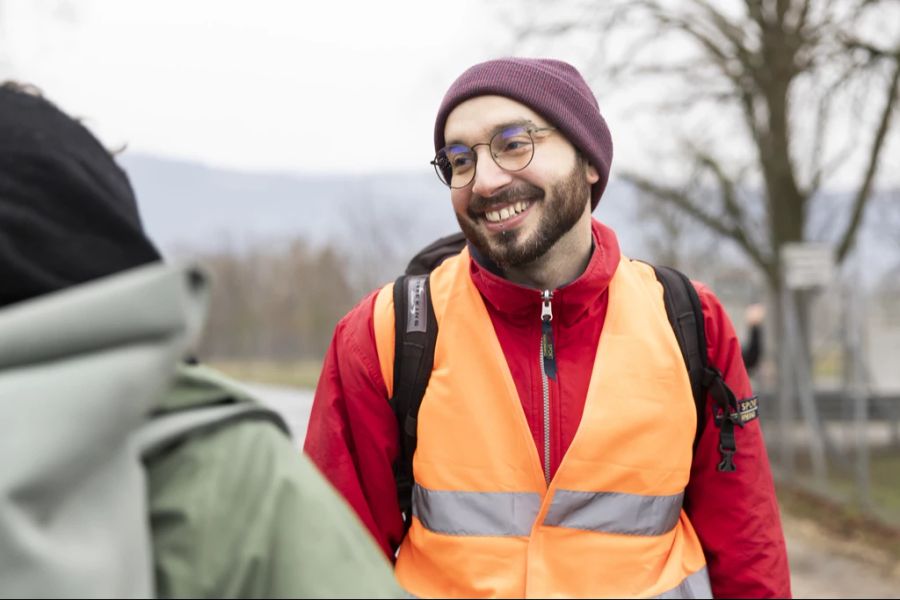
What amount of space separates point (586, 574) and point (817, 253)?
9.58m

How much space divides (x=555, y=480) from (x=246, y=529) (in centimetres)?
112

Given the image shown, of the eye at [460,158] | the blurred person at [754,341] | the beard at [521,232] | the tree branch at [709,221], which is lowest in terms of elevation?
the blurred person at [754,341]

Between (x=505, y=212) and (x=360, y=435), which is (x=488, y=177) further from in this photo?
(x=360, y=435)

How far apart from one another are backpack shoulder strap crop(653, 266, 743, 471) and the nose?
491mm

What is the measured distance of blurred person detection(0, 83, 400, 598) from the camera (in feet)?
3.33

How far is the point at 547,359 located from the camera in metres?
2.32

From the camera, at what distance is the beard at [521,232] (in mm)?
2377

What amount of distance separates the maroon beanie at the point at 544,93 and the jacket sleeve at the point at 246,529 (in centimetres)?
140

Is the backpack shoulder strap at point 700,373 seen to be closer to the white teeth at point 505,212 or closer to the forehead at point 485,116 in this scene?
the white teeth at point 505,212

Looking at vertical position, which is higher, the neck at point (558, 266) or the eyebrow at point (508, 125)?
the eyebrow at point (508, 125)

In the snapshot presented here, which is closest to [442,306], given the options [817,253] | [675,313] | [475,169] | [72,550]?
[475,169]

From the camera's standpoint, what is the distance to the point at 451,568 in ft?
7.13

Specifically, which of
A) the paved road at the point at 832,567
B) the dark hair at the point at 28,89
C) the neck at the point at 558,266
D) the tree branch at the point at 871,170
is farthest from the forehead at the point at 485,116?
the tree branch at the point at 871,170

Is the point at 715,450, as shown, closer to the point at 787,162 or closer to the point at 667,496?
the point at 667,496
